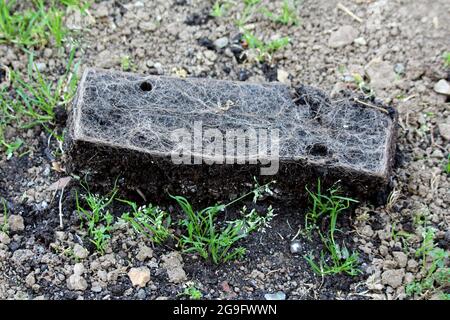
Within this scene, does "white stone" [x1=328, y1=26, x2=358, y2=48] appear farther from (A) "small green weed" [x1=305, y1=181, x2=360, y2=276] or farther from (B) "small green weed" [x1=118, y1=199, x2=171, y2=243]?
(B) "small green weed" [x1=118, y1=199, x2=171, y2=243]

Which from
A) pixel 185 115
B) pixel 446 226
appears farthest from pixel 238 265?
pixel 446 226

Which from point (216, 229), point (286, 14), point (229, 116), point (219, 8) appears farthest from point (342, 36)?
point (216, 229)

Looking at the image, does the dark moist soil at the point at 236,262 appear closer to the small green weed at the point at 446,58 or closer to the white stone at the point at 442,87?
the white stone at the point at 442,87

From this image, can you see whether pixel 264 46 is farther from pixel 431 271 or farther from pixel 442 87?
pixel 431 271

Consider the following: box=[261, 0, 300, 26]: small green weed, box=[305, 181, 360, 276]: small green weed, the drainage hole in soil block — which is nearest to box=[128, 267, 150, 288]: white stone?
box=[305, 181, 360, 276]: small green weed

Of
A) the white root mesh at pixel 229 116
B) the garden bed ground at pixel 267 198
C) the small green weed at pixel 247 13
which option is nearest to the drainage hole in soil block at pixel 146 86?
the white root mesh at pixel 229 116
